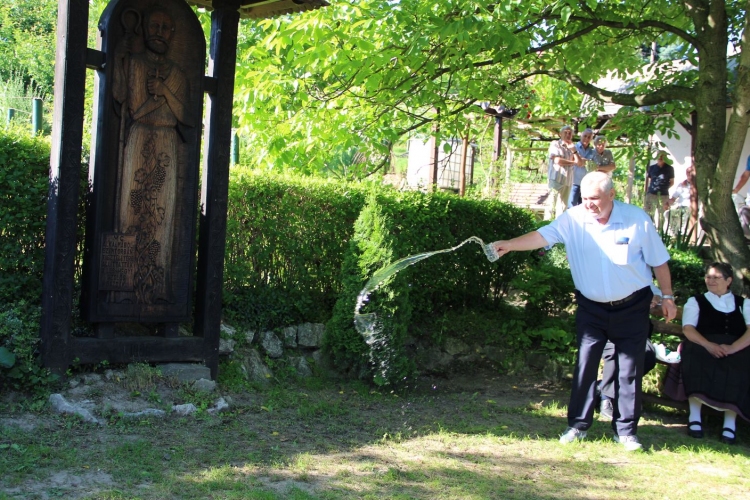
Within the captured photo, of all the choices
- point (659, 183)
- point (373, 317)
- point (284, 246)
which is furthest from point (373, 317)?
point (659, 183)

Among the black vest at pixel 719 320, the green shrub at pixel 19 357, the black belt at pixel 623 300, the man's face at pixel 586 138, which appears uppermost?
the man's face at pixel 586 138

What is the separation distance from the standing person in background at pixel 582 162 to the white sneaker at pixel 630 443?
5834 mm

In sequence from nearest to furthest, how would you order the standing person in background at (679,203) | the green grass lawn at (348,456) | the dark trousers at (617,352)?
the green grass lawn at (348,456)
the dark trousers at (617,352)
the standing person in background at (679,203)

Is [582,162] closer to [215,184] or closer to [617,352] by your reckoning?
[617,352]

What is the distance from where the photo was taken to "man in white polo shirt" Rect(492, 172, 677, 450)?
211 inches

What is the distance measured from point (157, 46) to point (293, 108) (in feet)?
8.87

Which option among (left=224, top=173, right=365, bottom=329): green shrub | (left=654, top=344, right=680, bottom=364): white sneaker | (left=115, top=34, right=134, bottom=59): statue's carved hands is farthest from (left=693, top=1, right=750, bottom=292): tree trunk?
(left=115, top=34, right=134, bottom=59): statue's carved hands

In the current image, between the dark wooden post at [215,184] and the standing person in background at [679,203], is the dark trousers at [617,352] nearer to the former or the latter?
the dark wooden post at [215,184]

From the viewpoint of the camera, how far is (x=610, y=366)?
6.03 meters

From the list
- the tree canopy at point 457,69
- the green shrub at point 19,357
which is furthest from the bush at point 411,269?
the green shrub at point 19,357

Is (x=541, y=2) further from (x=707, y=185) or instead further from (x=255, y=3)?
(x=255, y=3)

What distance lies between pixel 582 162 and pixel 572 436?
20.6 feet

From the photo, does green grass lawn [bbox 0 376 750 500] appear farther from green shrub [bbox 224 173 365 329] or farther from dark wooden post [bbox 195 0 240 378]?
green shrub [bbox 224 173 365 329]

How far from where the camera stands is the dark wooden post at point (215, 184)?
6.16 m
